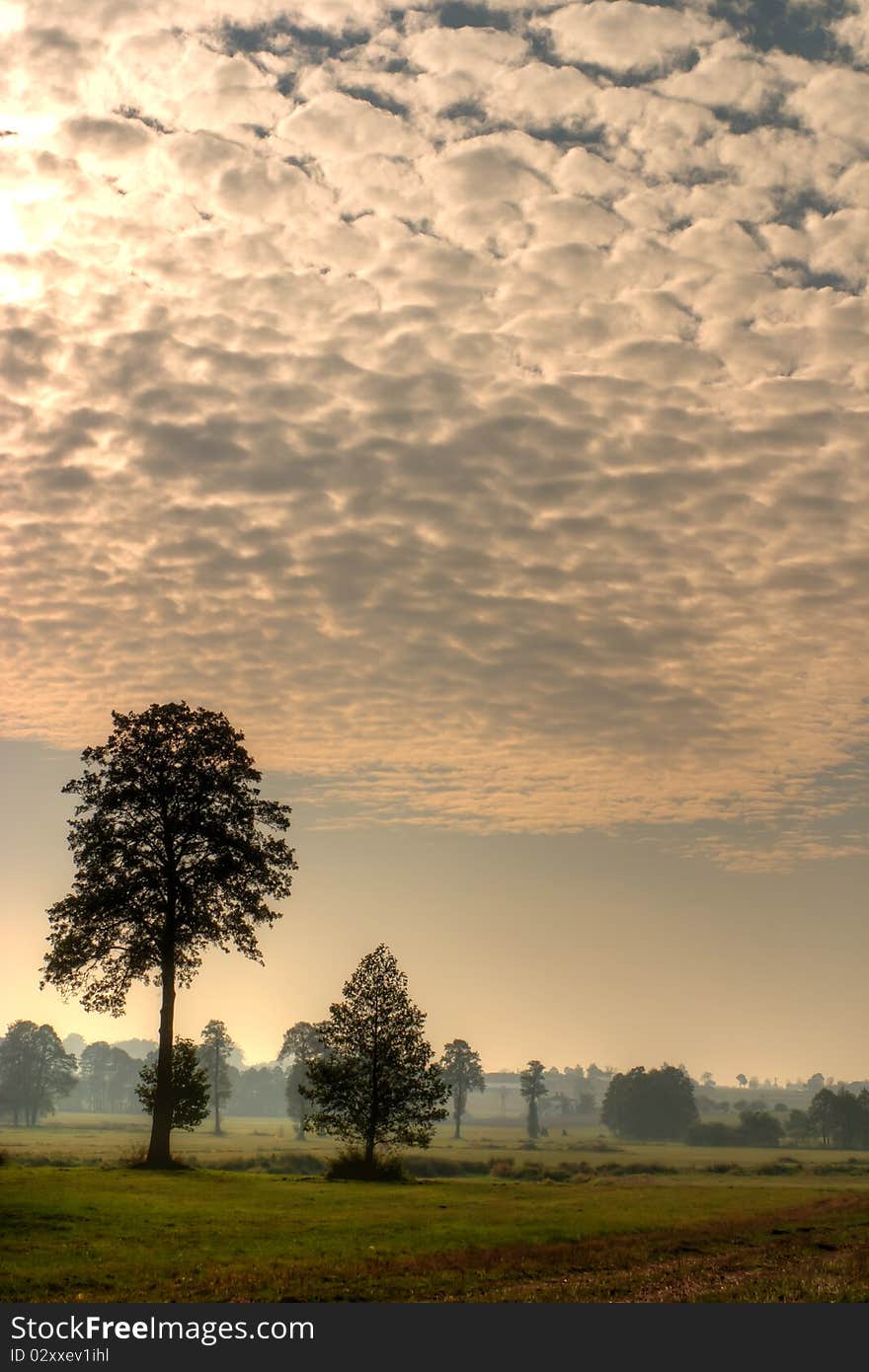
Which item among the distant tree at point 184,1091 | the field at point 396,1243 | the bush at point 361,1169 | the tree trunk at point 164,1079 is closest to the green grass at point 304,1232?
the field at point 396,1243

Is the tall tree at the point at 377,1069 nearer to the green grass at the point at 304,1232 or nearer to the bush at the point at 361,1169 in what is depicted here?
the bush at the point at 361,1169

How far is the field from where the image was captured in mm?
25359

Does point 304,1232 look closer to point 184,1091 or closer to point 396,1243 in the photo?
point 396,1243

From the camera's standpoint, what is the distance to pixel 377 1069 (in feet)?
237

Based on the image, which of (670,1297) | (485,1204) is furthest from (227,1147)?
(670,1297)

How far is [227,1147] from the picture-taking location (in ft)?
516

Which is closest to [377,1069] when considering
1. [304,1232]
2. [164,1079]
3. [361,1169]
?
[361,1169]

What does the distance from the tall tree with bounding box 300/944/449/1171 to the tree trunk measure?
13.5 m

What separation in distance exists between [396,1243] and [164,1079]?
94.2ft

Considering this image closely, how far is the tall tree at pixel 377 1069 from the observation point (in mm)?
71375

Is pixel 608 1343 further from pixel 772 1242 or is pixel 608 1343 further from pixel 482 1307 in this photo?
pixel 772 1242

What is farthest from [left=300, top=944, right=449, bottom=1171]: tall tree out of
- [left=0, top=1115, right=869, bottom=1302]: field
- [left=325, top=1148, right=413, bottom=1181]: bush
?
[left=0, top=1115, right=869, bottom=1302]: field

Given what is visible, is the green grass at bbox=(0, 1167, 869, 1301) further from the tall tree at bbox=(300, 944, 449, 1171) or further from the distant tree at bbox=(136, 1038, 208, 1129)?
the tall tree at bbox=(300, 944, 449, 1171)

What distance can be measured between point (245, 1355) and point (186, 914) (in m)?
42.6
